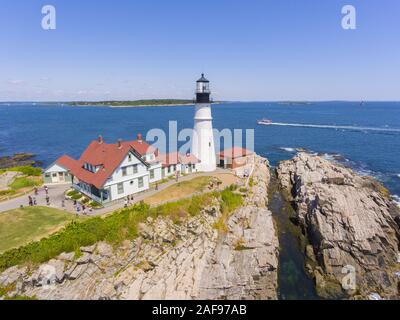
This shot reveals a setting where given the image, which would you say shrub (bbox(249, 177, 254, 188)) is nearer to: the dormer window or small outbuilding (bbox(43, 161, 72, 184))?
the dormer window

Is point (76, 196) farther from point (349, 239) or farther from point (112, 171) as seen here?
point (349, 239)

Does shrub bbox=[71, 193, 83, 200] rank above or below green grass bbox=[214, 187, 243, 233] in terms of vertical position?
above

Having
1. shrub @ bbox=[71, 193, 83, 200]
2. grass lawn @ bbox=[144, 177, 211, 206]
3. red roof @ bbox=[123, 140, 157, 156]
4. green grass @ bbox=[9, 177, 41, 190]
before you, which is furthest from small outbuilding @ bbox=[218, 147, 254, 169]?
green grass @ bbox=[9, 177, 41, 190]

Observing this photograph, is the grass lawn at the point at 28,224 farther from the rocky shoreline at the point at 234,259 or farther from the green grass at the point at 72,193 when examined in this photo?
the green grass at the point at 72,193

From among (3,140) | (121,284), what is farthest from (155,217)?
(3,140)

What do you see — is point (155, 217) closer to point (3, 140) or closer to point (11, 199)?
point (11, 199)

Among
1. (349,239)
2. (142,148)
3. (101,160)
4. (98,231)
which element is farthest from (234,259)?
(142,148)
